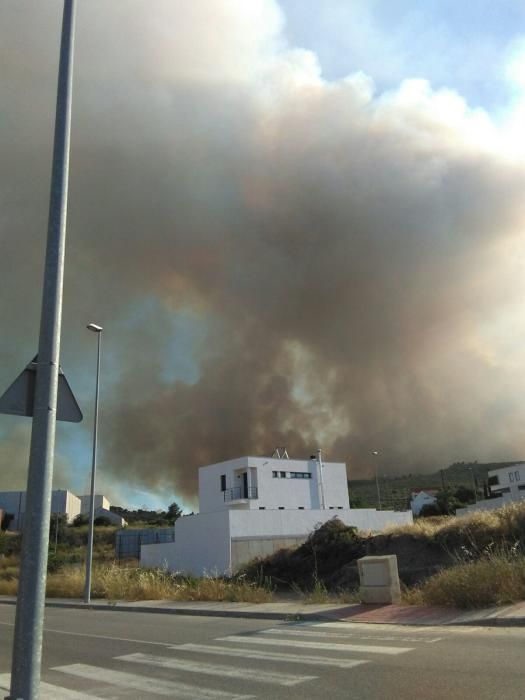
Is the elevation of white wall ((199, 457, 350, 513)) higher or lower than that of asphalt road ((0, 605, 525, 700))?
higher

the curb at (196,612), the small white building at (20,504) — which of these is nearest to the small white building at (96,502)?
the small white building at (20,504)

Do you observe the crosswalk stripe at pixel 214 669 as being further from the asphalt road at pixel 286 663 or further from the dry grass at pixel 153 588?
the dry grass at pixel 153 588

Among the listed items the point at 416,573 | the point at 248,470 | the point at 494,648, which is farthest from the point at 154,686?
the point at 248,470

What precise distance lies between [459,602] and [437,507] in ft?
191

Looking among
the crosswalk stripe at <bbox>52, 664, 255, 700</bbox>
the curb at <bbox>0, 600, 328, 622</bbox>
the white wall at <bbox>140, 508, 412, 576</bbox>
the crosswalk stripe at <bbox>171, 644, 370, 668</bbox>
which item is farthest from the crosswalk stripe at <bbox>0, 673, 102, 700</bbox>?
the white wall at <bbox>140, 508, 412, 576</bbox>

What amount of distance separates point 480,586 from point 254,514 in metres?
17.0

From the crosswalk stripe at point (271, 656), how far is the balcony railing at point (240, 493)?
31.3 meters

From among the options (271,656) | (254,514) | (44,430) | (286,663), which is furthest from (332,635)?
(254,514)

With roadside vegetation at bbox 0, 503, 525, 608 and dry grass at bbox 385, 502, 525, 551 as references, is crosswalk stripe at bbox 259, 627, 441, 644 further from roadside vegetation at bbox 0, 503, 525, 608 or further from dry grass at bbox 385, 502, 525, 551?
dry grass at bbox 385, 502, 525, 551

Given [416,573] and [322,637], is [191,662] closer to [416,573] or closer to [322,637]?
[322,637]

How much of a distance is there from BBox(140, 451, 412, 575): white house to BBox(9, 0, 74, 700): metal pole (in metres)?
19.6

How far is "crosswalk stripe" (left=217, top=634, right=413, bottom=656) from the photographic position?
274 inches

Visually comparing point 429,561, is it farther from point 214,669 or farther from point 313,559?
point 214,669

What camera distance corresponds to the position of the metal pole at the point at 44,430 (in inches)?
147
